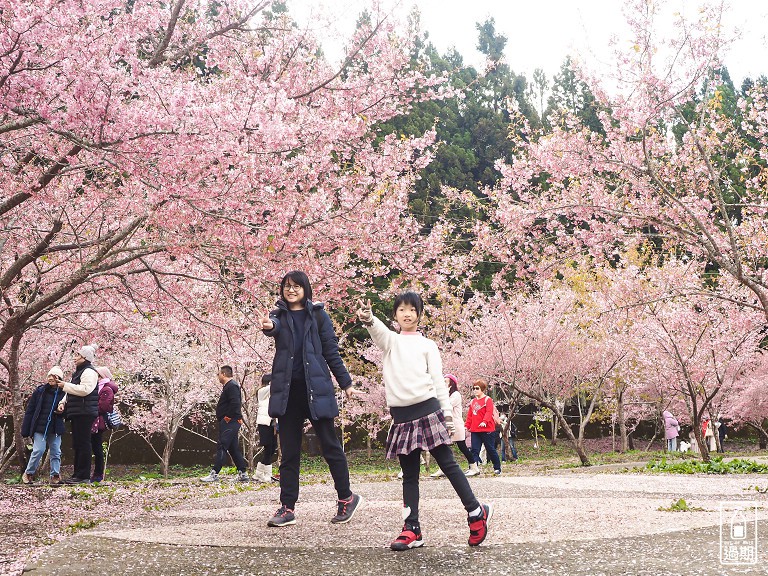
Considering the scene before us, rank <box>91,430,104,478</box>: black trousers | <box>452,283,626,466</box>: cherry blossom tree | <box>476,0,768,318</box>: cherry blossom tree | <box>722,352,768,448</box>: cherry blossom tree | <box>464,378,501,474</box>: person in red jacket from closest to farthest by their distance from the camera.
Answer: <box>476,0,768,318</box>: cherry blossom tree, <box>91,430,104,478</box>: black trousers, <box>464,378,501,474</box>: person in red jacket, <box>452,283,626,466</box>: cherry blossom tree, <box>722,352,768,448</box>: cherry blossom tree

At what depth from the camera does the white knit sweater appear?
4.32 m

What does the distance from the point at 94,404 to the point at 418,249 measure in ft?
16.5

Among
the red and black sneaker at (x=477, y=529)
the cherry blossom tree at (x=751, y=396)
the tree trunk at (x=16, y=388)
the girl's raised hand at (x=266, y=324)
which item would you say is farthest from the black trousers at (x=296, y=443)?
the cherry blossom tree at (x=751, y=396)

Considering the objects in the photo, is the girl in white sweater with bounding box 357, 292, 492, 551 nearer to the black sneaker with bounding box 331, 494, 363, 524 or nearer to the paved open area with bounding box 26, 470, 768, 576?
the paved open area with bounding box 26, 470, 768, 576

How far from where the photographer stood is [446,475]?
13.5 ft

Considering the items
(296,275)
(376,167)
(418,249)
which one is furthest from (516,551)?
(376,167)

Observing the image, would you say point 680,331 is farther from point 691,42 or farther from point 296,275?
point 296,275

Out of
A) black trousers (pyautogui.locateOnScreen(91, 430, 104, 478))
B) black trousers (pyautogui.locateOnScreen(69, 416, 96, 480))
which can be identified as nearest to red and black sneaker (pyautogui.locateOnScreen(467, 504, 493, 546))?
black trousers (pyautogui.locateOnScreen(69, 416, 96, 480))

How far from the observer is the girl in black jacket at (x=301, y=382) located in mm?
4758

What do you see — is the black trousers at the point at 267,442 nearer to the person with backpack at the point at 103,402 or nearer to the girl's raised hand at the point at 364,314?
the person with backpack at the point at 103,402

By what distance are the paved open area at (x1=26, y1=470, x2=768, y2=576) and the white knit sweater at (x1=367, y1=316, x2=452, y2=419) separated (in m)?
0.88

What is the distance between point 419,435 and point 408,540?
601 mm

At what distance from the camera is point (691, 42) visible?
8461 mm

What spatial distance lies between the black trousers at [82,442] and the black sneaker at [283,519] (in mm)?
5729
